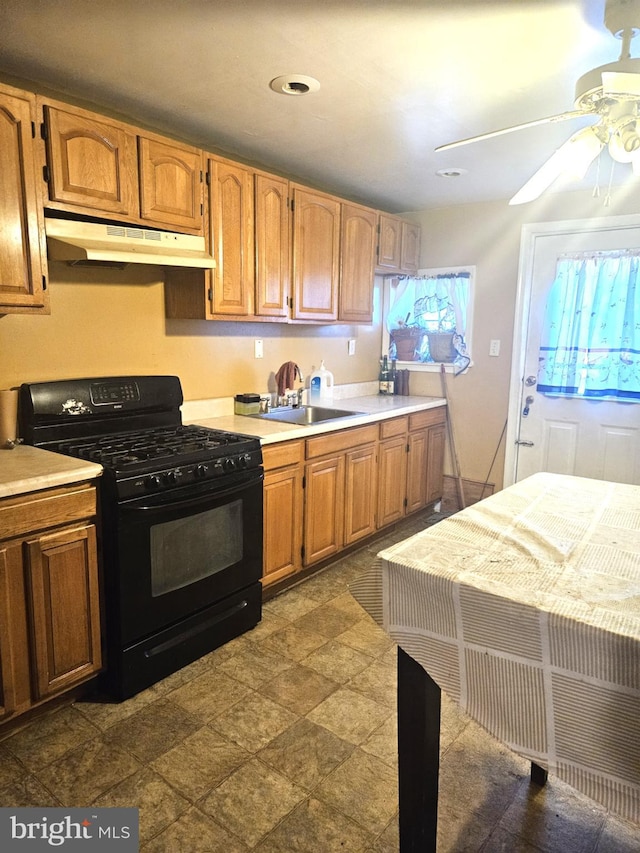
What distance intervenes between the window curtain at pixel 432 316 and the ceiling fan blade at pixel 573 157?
241cm

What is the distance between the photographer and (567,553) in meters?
1.36

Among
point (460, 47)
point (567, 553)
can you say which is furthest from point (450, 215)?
point (567, 553)

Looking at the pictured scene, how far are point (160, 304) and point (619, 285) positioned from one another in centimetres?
278

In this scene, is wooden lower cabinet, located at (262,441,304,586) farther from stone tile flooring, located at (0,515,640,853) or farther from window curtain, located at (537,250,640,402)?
window curtain, located at (537,250,640,402)

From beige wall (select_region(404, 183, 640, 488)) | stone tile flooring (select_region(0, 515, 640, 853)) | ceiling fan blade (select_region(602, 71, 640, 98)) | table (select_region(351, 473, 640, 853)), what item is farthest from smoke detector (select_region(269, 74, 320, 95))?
stone tile flooring (select_region(0, 515, 640, 853))

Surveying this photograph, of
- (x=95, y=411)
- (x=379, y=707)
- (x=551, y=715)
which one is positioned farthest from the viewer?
(x=95, y=411)

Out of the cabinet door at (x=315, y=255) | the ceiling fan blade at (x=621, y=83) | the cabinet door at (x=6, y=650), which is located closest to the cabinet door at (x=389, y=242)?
the cabinet door at (x=315, y=255)

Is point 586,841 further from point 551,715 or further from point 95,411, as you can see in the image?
point 95,411

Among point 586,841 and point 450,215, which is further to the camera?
point 450,215

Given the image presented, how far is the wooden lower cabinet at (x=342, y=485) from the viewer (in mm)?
2865

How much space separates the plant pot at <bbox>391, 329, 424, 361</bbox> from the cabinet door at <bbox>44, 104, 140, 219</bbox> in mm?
2588

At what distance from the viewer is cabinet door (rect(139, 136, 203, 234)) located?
7.86 ft

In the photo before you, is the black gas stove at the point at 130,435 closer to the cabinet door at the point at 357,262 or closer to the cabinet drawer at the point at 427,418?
the cabinet door at the point at 357,262

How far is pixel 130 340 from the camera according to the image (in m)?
2.78
